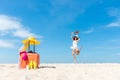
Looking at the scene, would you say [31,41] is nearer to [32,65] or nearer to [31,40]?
[31,40]

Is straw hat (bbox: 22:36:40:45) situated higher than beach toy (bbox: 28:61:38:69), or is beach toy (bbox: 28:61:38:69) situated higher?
straw hat (bbox: 22:36:40:45)

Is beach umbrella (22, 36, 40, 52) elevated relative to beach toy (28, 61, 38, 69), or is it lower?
elevated

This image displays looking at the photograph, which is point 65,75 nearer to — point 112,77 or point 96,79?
point 96,79

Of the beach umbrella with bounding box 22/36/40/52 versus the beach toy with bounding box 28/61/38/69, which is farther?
the beach umbrella with bounding box 22/36/40/52

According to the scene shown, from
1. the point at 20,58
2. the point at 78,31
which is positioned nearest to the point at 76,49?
the point at 78,31

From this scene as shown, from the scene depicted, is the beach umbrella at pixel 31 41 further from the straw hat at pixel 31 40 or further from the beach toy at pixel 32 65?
the beach toy at pixel 32 65

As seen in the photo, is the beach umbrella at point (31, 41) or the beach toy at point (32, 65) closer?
the beach toy at point (32, 65)

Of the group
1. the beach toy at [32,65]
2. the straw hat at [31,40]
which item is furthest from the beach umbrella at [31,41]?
the beach toy at [32,65]

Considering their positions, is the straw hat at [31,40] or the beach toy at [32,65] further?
the straw hat at [31,40]

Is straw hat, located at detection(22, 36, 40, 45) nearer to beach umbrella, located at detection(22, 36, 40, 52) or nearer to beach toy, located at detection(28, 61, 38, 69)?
beach umbrella, located at detection(22, 36, 40, 52)

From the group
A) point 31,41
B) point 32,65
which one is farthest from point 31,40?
point 32,65

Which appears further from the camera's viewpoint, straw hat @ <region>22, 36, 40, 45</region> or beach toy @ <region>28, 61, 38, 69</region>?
straw hat @ <region>22, 36, 40, 45</region>

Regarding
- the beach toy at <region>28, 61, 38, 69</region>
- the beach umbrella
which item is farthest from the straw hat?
the beach toy at <region>28, 61, 38, 69</region>

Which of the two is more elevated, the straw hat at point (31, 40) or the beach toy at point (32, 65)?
the straw hat at point (31, 40)
